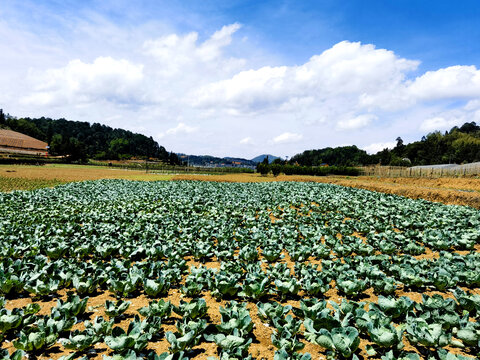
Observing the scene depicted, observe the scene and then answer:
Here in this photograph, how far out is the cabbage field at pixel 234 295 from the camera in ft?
15.5

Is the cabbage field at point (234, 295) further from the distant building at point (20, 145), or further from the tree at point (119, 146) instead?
the tree at point (119, 146)

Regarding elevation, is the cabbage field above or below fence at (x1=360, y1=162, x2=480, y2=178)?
below

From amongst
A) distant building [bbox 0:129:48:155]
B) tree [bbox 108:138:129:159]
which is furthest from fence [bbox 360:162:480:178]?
tree [bbox 108:138:129:159]

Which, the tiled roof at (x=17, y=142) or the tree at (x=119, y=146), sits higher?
the tree at (x=119, y=146)

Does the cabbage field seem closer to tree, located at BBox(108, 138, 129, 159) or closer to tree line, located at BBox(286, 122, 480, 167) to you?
tree line, located at BBox(286, 122, 480, 167)

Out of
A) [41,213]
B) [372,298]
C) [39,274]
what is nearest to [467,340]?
[372,298]

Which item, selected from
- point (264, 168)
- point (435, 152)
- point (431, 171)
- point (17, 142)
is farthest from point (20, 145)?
point (435, 152)

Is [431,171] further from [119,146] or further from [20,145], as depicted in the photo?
[119,146]

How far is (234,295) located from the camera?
719 cm

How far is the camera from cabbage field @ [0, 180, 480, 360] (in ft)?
15.5

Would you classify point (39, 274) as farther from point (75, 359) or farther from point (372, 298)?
point (372, 298)

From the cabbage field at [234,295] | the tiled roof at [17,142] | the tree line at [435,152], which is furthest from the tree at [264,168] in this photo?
the tiled roof at [17,142]

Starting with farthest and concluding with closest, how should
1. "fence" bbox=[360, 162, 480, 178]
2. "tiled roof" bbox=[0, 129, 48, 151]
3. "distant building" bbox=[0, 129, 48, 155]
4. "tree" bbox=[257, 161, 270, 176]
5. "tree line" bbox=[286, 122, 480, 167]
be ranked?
"tiled roof" bbox=[0, 129, 48, 151], "distant building" bbox=[0, 129, 48, 155], "tree line" bbox=[286, 122, 480, 167], "tree" bbox=[257, 161, 270, 176], "fence" bbox=[360, 162, 480, 178]

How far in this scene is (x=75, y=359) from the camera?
4.84 m
